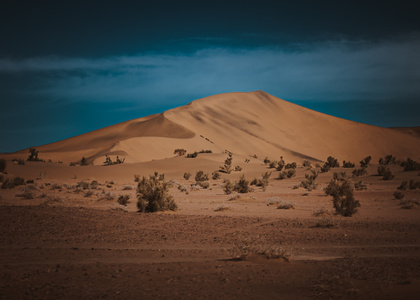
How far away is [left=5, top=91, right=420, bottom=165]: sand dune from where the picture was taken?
71.8 m

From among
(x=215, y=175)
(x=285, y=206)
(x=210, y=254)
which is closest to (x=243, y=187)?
(x=285, y=206)

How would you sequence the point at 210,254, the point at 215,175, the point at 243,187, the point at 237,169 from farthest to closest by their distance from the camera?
the point at 237,169
the point at 215,175
the point at 243,187
the point at 210,254

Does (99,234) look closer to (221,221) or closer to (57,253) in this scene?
(57,253)

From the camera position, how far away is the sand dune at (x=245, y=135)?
71.8 metres

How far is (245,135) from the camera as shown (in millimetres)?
88688

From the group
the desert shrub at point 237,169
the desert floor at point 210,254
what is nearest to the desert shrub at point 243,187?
the desert floor at point 210,254

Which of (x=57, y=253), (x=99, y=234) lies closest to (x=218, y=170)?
(x=99, y=234)

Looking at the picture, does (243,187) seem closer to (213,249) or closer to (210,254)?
(213,249)

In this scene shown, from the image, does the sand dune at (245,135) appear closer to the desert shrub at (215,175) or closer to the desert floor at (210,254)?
the desert shrub at (215,175)

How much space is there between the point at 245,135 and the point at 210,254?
80040 millimetres

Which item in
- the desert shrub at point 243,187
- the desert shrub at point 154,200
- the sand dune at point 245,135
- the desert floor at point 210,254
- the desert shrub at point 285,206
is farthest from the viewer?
the sand dune at point 245,135

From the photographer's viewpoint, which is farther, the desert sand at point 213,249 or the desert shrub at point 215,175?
the desert shrub at point 215,175

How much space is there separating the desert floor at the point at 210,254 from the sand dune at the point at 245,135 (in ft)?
157

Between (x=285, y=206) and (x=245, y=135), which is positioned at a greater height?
(x=245, y=135)
